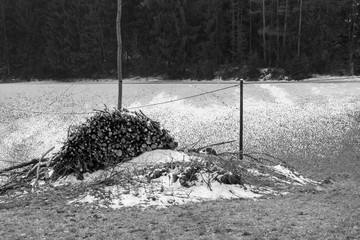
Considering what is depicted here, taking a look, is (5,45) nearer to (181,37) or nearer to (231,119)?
(181,37)

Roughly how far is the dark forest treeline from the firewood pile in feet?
73.8

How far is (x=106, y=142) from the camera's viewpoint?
9.84m

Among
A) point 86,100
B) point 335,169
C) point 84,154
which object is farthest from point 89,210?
point 86,100

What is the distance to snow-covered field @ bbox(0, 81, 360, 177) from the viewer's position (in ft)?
55.1

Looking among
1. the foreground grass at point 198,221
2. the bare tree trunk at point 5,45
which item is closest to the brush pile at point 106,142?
the foreground grass at point 198,221

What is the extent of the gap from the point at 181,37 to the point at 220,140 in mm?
19837

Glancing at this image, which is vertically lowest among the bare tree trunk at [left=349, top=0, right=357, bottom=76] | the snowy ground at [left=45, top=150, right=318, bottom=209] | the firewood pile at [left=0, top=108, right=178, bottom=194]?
the snowy ground at [left=45, top=150, right=318, bottom=209]

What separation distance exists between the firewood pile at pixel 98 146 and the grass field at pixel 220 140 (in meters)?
1.54

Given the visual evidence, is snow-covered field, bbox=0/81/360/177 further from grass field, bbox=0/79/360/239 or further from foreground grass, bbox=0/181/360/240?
foreground grass, bbox=0/181/360/240

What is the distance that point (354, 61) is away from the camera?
103 feet

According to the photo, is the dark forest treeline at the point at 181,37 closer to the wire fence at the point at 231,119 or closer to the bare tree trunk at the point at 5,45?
the bare tree trunk at the point at 5,45

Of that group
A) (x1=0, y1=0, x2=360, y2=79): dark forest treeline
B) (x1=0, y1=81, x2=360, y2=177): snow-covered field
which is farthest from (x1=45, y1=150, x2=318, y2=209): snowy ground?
(x1=0, y1=0, x2=360, y2=79): dark forest treeline

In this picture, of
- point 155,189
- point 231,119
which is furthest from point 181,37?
point 155,189

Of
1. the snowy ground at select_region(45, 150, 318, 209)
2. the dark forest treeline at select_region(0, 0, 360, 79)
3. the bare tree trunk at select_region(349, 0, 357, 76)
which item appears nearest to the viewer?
the snowy ground at select_region(45, 150, 318, 209)
